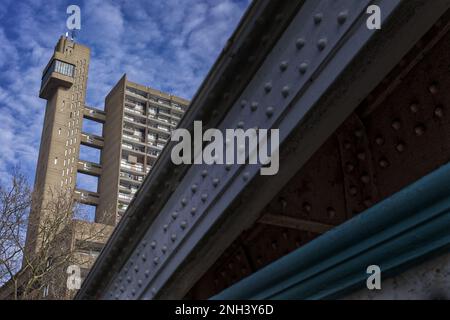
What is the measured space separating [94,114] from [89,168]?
10.5 meters

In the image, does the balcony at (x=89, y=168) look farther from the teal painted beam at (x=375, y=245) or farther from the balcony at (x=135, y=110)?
the teal painted beam at (x=375, y=245)

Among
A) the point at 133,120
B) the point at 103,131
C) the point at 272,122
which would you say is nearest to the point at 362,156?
the point at 272,122

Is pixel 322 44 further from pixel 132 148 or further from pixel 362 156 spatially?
pixel 132 148

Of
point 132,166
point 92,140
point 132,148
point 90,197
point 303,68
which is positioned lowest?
point 303,68

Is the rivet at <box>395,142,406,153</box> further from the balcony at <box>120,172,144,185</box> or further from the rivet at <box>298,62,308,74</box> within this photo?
the balcony at <box>120,172,144,185</box>

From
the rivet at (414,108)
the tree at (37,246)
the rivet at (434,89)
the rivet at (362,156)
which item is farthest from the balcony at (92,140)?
the rivet at (434,89)

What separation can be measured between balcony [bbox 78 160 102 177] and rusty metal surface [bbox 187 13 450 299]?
74804 millimetres

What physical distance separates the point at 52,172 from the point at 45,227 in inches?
1992

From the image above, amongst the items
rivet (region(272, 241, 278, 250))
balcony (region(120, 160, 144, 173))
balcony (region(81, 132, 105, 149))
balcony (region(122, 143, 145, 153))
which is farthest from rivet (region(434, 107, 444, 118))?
balcony (region(81, 132, 105, 149))

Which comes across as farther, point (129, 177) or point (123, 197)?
point (129, 177)

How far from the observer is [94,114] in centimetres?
8238

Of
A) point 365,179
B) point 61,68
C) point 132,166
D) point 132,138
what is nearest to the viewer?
point 365,179

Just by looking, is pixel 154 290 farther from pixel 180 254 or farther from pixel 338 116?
pixel 338 116

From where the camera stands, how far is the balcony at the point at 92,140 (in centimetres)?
7800
